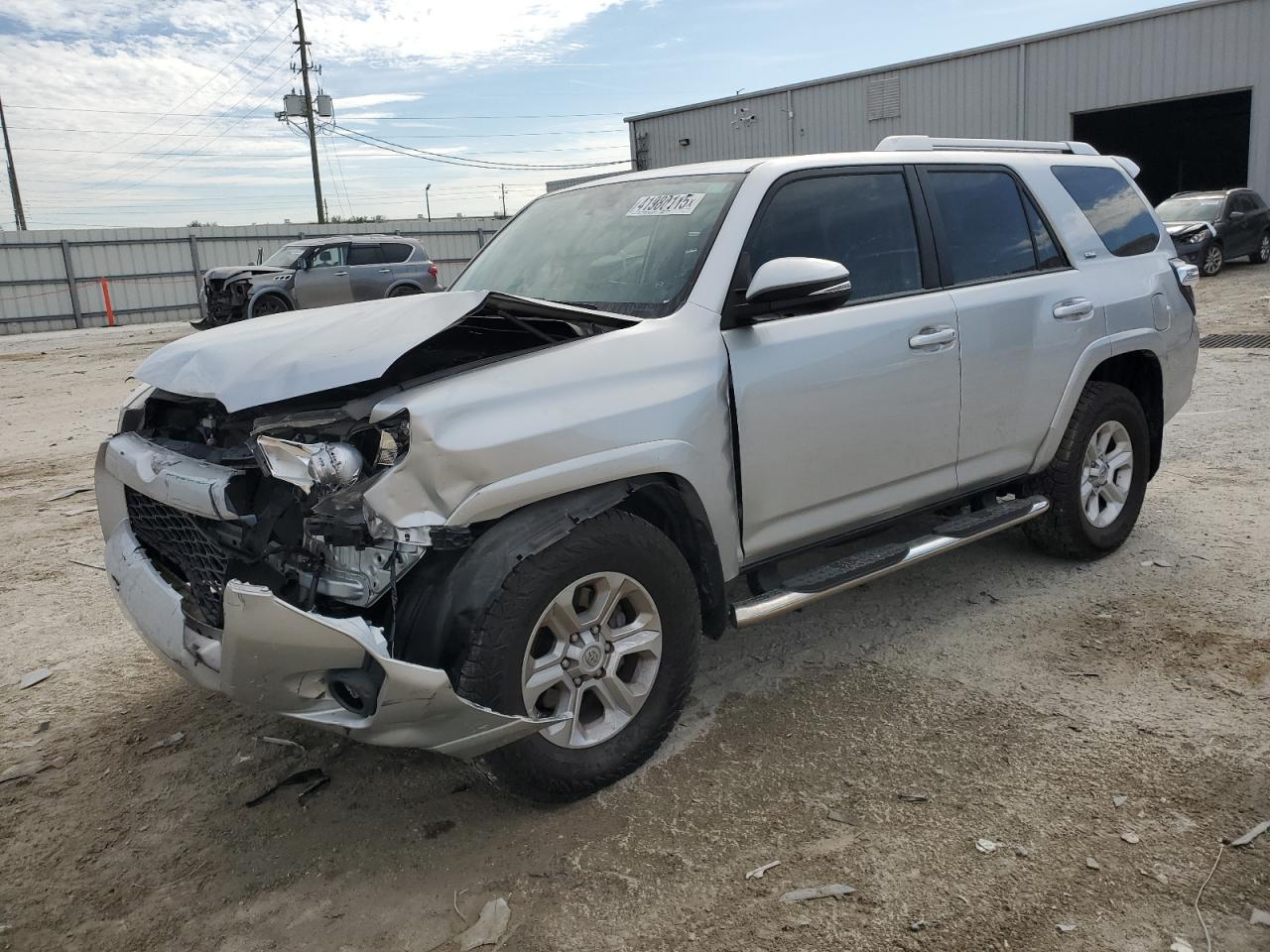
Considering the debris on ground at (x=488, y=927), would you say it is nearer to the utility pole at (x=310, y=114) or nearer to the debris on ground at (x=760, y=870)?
the debris on ground at (x=760, y=870)

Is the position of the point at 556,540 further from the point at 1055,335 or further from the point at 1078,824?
the point at 1055,335

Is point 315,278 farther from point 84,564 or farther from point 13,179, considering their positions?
point 13,179

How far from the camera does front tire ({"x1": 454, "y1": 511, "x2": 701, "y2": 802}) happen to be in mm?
2643

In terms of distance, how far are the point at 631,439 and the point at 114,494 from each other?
5.89ft

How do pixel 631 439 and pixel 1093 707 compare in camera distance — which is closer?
pixel 631 439

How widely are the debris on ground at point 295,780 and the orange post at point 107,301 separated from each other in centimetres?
2789

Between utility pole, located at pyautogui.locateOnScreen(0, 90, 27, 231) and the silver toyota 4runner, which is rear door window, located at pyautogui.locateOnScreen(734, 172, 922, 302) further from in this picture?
utility pole, located at pyautogui.locateOnScreen(0, 90, 27, 231)

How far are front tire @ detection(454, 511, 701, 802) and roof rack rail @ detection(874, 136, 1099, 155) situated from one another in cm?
224

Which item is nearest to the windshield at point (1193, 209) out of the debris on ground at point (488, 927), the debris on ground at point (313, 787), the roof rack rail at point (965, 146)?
the roof rack rail at point (965, 146)

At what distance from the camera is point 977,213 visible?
4266 millimetres

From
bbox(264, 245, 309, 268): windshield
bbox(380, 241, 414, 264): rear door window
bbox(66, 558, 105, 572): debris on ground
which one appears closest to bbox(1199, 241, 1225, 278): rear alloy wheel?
bbox(380, 241, 414, 264): rear door window

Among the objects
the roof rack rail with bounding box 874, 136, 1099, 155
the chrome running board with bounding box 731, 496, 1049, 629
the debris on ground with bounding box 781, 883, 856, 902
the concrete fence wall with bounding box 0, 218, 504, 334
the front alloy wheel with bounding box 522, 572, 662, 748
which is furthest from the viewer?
the concrete fence wall with bounding box 0, 218, 504, 334

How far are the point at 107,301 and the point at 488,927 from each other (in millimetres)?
29089

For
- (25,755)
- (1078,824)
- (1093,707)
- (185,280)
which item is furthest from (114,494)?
(185,280)
